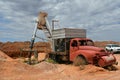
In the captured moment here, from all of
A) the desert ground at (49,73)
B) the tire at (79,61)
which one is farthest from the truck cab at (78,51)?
the desert ground at (49,73)

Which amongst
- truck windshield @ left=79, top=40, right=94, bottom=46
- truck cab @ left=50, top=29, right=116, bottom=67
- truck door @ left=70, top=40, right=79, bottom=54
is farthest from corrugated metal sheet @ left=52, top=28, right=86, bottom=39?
truck windshield @ left=79, top=40, right=94, bottom=46

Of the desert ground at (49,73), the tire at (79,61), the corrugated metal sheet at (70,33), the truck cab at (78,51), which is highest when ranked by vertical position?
the corrugated metal sheet at (70,33)

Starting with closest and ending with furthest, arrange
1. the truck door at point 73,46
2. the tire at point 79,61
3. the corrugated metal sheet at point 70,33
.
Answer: the tire at point 79,61 → the truck door at point 73,46 → the corrugated metal sheet at point 70,33

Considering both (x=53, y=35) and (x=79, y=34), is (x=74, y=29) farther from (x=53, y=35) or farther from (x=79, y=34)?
(x=53, y=35)

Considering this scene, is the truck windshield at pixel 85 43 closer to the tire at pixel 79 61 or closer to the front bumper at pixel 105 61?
the tire at pixel 79 61

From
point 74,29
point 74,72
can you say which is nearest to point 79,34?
point 74,29

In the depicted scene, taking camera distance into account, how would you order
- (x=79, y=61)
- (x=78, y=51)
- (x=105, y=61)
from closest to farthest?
1. (x=105, y=61)
2. (x=79, y=61)
3. (x=78, y=51)

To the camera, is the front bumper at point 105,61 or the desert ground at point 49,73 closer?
the desert ground at point 49,73

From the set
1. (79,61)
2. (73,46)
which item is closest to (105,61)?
(79,61)

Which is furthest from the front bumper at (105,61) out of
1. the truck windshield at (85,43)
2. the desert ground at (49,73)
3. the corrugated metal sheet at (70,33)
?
the corrugated metal sheet at (70,33)

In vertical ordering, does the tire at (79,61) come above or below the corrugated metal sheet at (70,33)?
below

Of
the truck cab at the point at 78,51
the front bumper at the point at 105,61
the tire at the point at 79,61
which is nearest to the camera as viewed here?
the front bumper at the point at 105,61

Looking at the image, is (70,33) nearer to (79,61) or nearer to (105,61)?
(79,61)

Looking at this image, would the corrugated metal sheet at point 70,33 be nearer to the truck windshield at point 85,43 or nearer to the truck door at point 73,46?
the truck door at point 73,46
